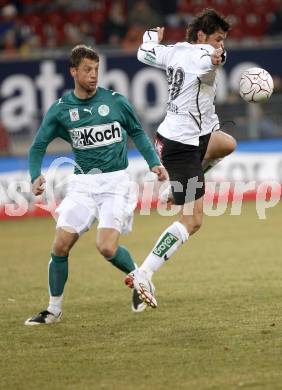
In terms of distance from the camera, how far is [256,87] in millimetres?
8305

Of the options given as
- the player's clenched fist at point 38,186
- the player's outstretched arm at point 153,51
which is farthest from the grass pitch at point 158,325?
the player's outstretched arm at point 153,51

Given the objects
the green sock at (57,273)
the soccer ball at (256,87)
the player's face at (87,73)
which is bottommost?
the green sock at (57,273)

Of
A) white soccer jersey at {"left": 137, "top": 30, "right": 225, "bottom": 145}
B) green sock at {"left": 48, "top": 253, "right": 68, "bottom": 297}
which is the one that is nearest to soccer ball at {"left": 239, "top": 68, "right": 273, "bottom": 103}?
white soccer jersey at {"left": 137, "top": 30, "right": 225, "bottom": 145}

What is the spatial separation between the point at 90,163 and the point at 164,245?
3.06 feet

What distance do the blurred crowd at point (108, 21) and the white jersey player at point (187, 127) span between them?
9913 millimetres

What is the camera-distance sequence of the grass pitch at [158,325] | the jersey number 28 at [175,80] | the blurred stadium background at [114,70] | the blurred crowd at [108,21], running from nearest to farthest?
1. the grass pitch at [158,325]
2. the jersey number 28 at [175,80]
3. the blurred stadium background at [114,70]
4. the blurred crowd at [108,21]

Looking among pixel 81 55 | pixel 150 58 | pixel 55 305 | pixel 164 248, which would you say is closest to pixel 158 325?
pixel 164 248

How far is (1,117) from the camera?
1662 centimetres

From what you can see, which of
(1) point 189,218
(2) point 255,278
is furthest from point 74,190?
(2) point 255,278

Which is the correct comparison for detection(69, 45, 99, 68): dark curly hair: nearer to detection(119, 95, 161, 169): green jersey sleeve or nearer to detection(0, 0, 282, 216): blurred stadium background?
detection(119, 95, 161, 169): green jersey sleeve

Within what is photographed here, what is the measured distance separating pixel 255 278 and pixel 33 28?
10931 millimetres

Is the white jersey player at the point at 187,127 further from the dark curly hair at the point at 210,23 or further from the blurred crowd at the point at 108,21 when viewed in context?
the blurred crowd at the point at 108,21

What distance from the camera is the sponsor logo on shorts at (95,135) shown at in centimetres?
775

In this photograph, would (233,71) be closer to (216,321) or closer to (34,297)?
(34,297)
